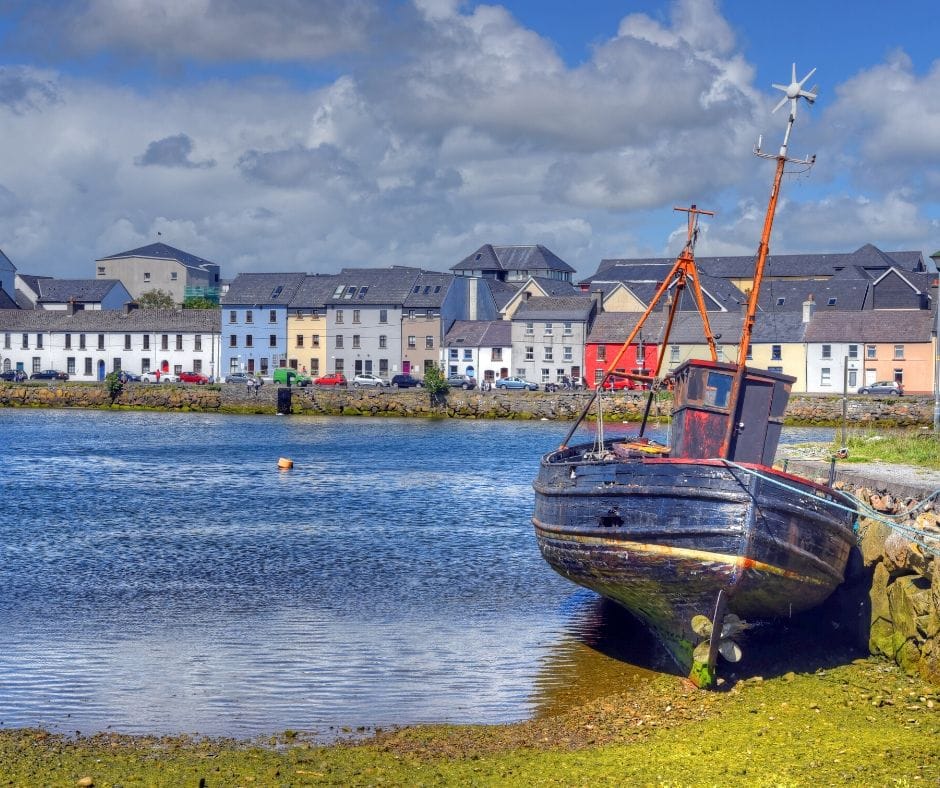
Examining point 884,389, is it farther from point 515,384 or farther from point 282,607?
point 282,607

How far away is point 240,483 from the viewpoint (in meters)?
49.8

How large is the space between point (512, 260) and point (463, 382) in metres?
65.0

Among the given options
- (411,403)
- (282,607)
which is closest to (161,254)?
(411,403)

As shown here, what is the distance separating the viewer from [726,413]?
20953mm

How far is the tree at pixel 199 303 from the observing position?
501 ft

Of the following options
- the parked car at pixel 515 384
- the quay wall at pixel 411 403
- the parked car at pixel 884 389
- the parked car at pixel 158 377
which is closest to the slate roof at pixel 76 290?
the parked car at pixel 158 377

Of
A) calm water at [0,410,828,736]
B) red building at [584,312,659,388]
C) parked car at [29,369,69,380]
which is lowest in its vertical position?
calm water at [0,410,828,736]

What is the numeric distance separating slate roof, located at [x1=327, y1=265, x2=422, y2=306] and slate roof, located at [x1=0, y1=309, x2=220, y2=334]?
13.6 m

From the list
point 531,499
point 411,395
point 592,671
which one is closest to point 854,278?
point 411,395

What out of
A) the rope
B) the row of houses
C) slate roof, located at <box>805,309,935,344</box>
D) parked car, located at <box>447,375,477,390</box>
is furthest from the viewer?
the row of houses

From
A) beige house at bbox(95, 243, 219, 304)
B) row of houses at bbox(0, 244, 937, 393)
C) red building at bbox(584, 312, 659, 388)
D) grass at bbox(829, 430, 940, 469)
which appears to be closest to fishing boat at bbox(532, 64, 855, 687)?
grass at bbox(829, 430, 940, 469)

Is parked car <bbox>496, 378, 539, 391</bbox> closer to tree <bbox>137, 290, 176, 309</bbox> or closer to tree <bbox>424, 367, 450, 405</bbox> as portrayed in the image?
tree <bbox>424, 367, 450, 405</bbox>

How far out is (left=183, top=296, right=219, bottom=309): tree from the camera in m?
153

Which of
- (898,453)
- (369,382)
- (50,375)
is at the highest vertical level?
(369,382)
